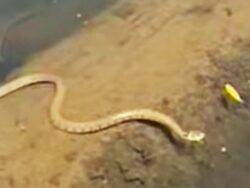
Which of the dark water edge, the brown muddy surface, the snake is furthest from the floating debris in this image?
the dark water edge

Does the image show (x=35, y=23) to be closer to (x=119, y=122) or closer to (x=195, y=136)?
(x=119, y=122)

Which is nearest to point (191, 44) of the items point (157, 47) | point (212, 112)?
point (157, 47)

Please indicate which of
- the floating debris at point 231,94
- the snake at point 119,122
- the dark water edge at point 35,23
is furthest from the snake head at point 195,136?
the dark water edge at point 35,23

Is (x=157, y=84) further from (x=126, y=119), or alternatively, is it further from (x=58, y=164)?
(x=58, y=164)

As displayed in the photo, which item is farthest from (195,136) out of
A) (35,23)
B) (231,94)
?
(35,23)

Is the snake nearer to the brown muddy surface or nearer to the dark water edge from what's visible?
the brown muddy surface

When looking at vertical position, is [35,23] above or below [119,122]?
below
